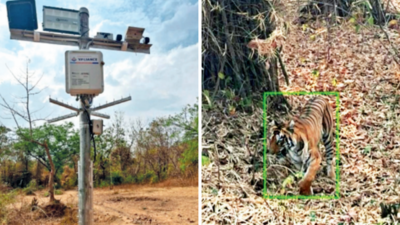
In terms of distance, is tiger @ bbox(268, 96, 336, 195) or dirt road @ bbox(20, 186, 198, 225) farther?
dirt road @ bbox(20, 186, 198, 225)

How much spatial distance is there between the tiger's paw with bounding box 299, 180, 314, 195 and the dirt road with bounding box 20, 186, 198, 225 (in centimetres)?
179

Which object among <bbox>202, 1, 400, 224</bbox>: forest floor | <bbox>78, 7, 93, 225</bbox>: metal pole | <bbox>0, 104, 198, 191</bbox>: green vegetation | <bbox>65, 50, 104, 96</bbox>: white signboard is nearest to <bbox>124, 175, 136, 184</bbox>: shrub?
<bbox>0, 104, 198, 191</bbox>: green vegetation

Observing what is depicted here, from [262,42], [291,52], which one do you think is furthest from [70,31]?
[291,52]

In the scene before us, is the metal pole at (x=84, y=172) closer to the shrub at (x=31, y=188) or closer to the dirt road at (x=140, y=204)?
the dirt road at (x=140, y=204)

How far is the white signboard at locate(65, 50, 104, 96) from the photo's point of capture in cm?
257

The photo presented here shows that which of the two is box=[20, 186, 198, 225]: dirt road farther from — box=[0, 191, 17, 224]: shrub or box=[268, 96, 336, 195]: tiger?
box=[268, 96, 336, 195]: tiger

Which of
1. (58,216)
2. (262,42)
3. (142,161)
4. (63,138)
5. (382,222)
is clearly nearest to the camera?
(382,222)

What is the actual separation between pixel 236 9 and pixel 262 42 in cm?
33

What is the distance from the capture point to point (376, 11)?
2.97m

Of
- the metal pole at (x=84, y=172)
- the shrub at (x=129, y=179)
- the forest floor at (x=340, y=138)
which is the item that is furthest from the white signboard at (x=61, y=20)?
the shrub at (x=129, y=179)

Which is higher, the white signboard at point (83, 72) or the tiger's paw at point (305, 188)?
the white signboard at point (83, 72)

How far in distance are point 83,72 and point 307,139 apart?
175cm

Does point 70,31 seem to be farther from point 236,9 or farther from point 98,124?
point 236,9

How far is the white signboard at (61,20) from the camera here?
2820 millimetres
